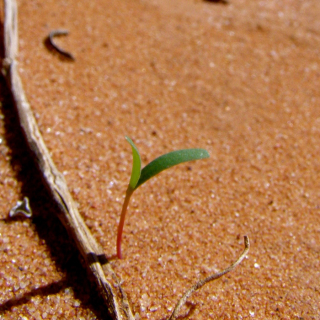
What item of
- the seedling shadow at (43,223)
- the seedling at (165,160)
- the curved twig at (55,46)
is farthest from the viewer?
the curved twig at (55,46)

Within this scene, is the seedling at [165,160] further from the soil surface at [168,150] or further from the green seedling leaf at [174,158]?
the soil surface at [168,150]

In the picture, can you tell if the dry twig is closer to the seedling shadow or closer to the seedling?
the seedling shadow

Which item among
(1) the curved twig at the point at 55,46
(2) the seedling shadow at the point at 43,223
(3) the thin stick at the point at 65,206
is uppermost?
(1) the curved twig at the point at 55,46

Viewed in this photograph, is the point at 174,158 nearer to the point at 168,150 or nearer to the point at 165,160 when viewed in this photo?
the point at 165,160

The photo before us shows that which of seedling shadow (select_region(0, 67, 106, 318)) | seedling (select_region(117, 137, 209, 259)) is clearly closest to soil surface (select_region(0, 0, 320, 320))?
seedling shadow (select_region(0, 67, 106, 318))

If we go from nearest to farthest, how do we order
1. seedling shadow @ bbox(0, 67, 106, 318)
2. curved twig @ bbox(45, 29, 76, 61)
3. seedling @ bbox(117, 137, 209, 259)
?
seedling @ bbox(117, 137, 209, 259) < seedling shadow @ bbox(0, 67, 106, 318) < curved twig @ bbox(45, 29, 76, 61)

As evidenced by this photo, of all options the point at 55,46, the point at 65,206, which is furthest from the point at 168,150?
the point at 55,46

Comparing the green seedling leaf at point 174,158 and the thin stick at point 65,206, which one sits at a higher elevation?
the green seedling leaf at point 174,158

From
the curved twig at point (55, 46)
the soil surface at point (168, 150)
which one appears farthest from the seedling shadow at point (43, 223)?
the curved twig at point (55, 46)
